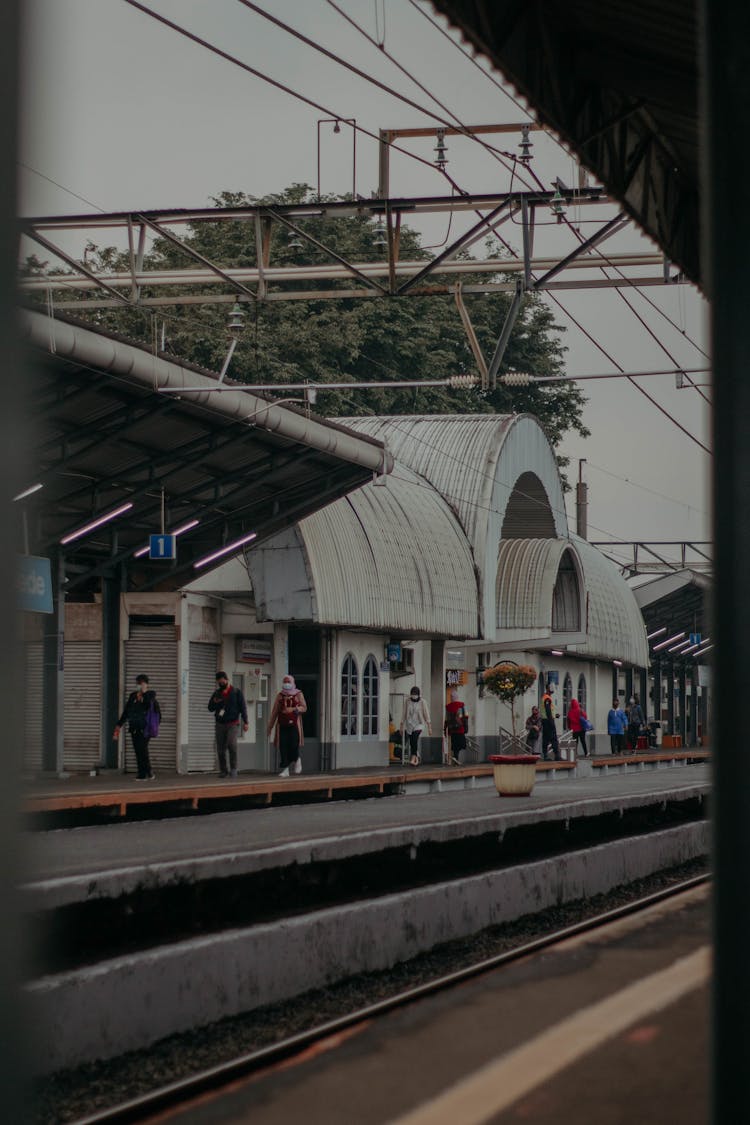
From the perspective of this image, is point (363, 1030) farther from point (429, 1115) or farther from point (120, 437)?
point (120, 437)

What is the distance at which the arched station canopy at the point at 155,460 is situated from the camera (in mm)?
20328

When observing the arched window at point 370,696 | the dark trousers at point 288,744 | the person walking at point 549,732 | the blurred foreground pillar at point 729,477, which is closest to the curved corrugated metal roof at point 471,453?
the person walking at point 549,732

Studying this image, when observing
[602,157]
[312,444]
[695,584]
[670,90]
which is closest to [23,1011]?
[670,90]

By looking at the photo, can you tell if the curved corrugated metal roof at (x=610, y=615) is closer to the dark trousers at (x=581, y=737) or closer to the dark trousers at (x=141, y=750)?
→ the dark trousers at (x=581, y=737)

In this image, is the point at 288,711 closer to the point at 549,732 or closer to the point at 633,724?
the point at 549,732

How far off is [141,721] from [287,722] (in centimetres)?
324

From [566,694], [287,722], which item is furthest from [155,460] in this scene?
[566,694]

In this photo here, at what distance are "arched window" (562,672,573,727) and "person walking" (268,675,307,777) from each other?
22937 millimetres

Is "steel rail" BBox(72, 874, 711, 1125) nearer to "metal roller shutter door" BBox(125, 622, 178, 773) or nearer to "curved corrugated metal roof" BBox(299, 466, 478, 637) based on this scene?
"metal roller shutter door" BBox(125, 622, 178, 773)

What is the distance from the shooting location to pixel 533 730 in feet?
139

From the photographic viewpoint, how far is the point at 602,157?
12.4 meters

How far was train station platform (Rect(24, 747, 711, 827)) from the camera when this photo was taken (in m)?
19.0

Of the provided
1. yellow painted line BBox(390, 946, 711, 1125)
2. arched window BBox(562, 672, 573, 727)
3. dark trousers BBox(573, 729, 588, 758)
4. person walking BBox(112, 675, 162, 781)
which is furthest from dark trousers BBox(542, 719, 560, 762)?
yellow painted line BBox(390, 946, 711, 1125)

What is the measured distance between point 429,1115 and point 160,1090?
1.65 metres
